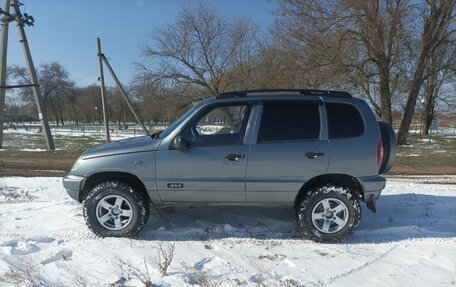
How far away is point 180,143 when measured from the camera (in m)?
4.58

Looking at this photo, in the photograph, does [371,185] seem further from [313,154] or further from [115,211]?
[115,211]

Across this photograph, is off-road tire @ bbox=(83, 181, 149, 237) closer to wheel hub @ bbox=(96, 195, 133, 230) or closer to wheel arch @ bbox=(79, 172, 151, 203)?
wheel hub @ bbox=(96, 195, 133, 230)

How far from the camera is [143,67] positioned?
1278 inches

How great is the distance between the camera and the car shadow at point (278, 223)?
4879mm

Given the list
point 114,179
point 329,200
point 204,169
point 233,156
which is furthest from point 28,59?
point 329,200

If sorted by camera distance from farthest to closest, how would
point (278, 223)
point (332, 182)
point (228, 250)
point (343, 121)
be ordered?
point (278, 223) < point (332, 182) < point (343, 121) < point (228, 250)

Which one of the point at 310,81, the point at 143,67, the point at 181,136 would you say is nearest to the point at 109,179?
the point at 181,136

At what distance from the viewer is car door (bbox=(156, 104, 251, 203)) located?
4.66m

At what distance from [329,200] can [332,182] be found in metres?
0.31

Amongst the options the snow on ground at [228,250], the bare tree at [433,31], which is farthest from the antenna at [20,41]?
the bare tree at [433,31]

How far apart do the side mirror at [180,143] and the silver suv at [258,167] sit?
0.6 inches

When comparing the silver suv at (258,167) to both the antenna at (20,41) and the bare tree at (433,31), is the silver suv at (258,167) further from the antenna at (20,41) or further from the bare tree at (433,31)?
A: the bare tree at (433,31)

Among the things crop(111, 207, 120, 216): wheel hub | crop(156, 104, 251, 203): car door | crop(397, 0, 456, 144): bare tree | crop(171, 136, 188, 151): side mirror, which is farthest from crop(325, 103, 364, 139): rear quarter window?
crop(397, 0, 456, 144): bare tree

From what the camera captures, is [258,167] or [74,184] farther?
[74,184]
